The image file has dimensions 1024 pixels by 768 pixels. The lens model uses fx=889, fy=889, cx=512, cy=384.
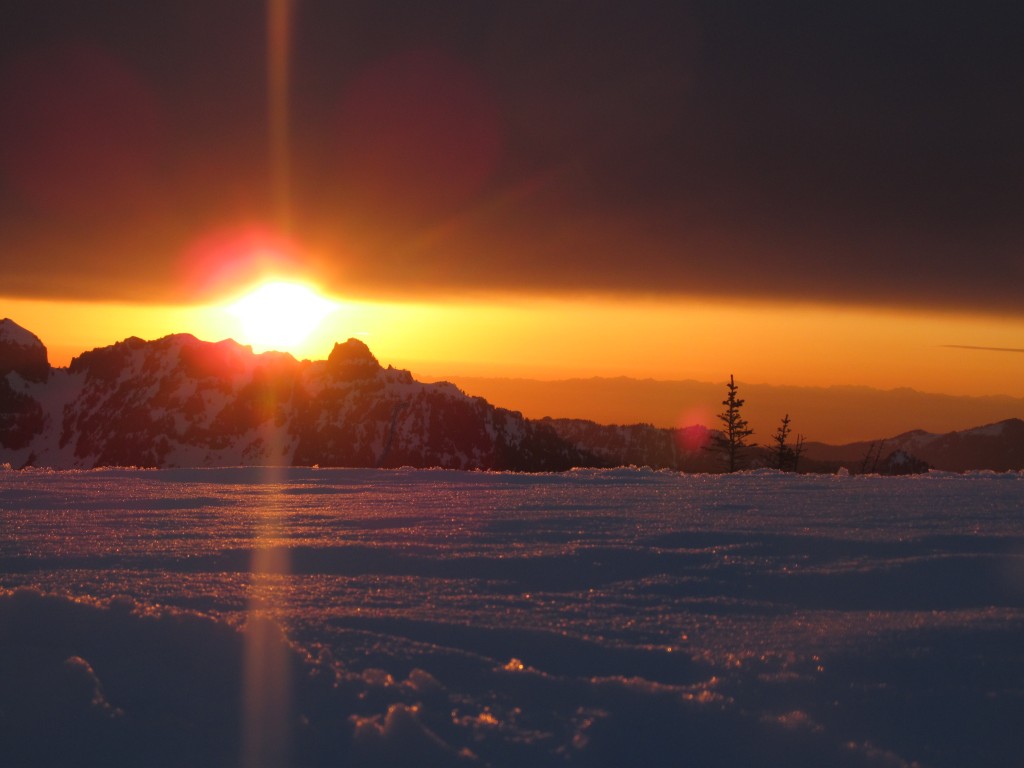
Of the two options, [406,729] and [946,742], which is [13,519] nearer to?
[406,729]

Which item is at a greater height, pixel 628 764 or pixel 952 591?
pixel 952 591

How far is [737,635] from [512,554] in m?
2.38

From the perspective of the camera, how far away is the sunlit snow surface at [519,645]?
324 centimetres

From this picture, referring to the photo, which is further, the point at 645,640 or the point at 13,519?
the point at 13,519

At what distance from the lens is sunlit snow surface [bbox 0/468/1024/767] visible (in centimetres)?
324

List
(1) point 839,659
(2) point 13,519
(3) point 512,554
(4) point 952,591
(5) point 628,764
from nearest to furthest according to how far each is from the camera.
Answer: (5) point 628,764 < (1) point 839,659 < (4) point 952,591 < (3) point 512,554 < (2) point 13,519

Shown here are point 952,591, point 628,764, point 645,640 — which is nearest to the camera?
point 628,764

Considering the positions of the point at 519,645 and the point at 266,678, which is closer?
the point at 266,678

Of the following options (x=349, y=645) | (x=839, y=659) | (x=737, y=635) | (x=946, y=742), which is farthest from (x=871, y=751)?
(x=349, y=645)

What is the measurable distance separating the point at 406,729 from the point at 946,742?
6.39 feet

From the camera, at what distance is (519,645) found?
13.7 ft

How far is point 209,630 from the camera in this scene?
4.17 metres

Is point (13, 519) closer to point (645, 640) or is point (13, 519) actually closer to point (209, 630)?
point (209, 630)

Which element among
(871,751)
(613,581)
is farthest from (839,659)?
(613,581)
